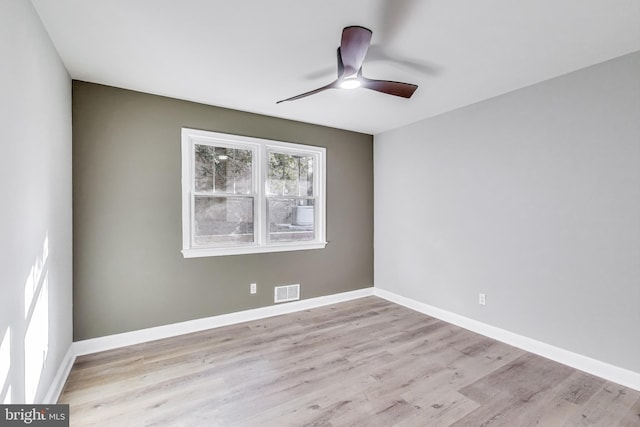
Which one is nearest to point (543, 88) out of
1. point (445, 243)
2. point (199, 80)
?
point (445, 243)

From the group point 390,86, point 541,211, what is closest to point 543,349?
point 541,211

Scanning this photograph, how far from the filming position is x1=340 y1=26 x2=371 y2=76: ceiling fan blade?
1.83m

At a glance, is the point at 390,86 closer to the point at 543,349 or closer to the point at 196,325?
the point at 543,349

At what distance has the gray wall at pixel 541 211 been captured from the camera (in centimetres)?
234

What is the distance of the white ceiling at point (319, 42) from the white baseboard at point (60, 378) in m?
2.42

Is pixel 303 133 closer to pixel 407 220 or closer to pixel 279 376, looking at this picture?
pixel 407 220

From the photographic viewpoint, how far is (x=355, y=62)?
208cm

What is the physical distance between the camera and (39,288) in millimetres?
1839

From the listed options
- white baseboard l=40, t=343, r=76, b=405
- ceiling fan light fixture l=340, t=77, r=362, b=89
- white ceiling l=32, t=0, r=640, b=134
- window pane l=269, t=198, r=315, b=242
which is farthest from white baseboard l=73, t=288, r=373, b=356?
ceiling fan light fixture l=340, t=77, r=362, b=89

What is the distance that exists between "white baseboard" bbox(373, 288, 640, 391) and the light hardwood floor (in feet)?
0.26

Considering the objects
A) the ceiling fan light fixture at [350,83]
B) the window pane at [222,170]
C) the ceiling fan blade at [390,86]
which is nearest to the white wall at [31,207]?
the window pane at [222,170]

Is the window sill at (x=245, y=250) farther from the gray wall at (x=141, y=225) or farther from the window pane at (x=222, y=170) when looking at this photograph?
the window pane at (x=222, y=170)

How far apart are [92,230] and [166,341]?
130 cm

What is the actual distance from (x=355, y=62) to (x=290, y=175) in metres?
2.16
